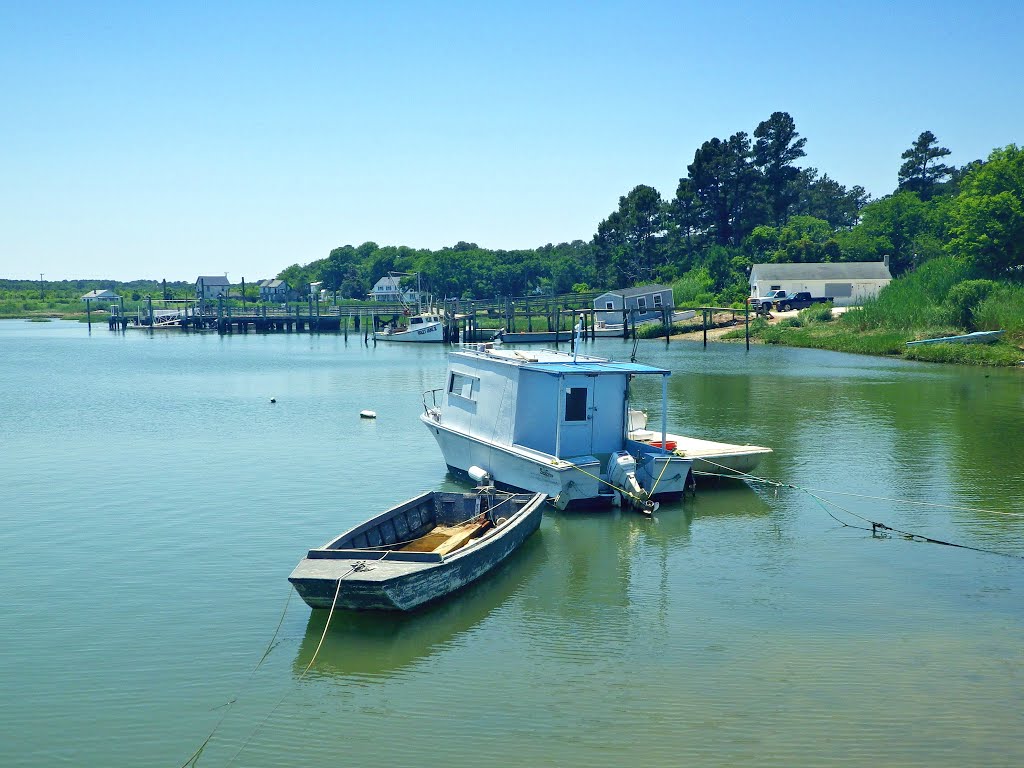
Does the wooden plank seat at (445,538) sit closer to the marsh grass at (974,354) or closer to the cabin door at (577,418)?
the cabin door at (577,418)

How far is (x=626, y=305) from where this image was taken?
105 meters

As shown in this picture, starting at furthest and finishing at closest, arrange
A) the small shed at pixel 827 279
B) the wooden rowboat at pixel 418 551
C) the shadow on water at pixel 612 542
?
the small shed at pixel 827 279 < the shadow on water at pixel 612 542 < the wooden rowboat at pixel 418 551

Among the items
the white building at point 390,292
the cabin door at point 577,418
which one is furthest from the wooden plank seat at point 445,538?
the white building at point 390,292

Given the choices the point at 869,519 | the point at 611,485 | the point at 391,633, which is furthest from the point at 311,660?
the point at 869,519

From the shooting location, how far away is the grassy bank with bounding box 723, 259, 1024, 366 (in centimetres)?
6125

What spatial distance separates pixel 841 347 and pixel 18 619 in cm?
6546

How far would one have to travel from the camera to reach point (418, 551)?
59.4 feet

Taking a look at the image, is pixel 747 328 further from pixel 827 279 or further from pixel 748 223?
pixel 748 223

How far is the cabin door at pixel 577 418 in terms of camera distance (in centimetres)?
2314

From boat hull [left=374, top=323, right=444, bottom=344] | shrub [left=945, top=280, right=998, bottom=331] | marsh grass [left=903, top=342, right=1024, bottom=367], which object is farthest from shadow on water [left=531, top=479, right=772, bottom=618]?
boat hull [left=374, top=323, right=444, bottom=344]

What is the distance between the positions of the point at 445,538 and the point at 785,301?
84217 mm

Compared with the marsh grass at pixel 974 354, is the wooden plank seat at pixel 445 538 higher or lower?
lower

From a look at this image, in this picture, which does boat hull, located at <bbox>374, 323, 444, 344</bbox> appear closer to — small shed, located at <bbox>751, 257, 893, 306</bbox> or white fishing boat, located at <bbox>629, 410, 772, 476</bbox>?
small shed, located at <bbox>751, 257, 893, 306</bbox>

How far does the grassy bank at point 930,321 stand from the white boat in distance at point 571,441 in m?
43.4
